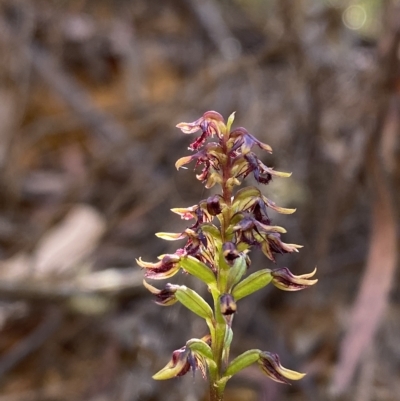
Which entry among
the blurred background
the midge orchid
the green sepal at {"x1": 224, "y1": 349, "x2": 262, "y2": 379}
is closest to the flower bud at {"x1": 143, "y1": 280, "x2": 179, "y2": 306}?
the midge orchid

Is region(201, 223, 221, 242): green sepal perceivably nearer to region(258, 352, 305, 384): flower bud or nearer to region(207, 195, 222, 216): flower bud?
region(207, 195, 222, 216): flower bud

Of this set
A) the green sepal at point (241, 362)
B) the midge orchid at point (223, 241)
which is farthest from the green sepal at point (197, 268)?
the green sepal at point (241, 362)

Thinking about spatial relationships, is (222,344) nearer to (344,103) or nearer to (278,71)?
(344,103)

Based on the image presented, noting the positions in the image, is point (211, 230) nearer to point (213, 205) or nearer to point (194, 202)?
point (213, 205)

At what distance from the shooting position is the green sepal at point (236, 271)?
2.71 ft

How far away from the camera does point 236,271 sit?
2.76ft

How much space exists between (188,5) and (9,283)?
10.9 ft

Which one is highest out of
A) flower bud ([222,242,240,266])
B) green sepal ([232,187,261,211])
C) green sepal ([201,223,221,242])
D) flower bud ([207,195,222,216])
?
green sepal ([232,187,261,211])

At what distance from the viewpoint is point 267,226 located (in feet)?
2.63

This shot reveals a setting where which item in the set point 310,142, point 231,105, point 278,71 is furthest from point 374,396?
point 278,71

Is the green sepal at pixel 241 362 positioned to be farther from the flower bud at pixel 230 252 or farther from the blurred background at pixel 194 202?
the blurred background at pixel 194 202

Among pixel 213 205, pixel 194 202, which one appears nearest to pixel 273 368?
pixel 213 205

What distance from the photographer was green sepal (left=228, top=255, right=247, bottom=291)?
83 centimetres

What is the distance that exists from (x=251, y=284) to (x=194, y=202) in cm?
266
